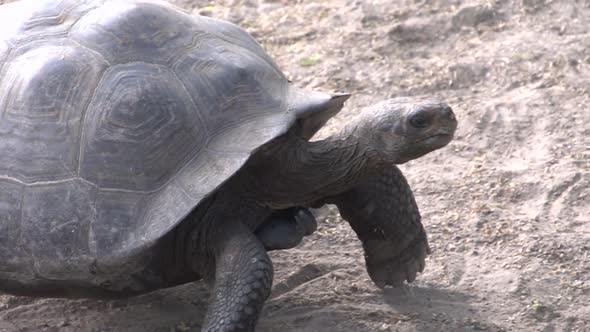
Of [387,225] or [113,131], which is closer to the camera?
[113,131]

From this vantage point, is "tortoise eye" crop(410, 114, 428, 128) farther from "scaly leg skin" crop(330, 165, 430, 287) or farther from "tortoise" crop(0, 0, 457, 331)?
"scaly leg skin" crop(330, 165, 430, 287)

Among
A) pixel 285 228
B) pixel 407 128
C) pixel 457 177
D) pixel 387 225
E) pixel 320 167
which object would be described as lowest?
pixel 457 177

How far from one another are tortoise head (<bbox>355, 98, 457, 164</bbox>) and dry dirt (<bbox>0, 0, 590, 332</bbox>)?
2.55 ft

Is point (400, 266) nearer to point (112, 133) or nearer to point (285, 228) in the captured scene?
point (285, 228)

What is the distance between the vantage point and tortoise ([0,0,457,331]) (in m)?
3.87

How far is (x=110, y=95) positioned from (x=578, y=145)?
8.88ft

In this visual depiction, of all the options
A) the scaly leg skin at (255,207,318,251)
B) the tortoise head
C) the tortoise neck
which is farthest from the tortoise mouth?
the scaly leg skin at (255,207,318,251)

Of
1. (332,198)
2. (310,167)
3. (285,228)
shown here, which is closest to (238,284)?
(285,228)

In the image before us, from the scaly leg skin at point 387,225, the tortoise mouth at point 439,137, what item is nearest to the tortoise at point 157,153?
the tortoise mouth at point 439,137

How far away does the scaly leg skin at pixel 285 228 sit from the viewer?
4.19 m

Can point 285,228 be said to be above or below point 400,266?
above

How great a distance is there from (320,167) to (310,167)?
0.04 m

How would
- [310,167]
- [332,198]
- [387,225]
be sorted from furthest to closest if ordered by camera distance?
1. [387,225]
2. [332,198]
3. [310,167]

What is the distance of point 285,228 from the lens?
13.9 ft
